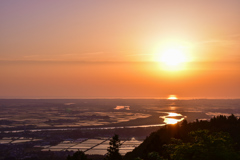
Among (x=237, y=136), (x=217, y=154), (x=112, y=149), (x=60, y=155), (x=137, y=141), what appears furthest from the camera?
(x=137, y=141)

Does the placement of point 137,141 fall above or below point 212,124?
below

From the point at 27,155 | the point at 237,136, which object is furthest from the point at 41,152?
the point at 237,136

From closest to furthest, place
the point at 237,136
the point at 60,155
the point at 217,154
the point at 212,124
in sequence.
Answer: the point at 217,154 < the point at 237,136 < the point at 212,124 < the point at 60,155

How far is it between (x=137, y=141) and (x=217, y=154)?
80.4 meters

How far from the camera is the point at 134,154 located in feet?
178

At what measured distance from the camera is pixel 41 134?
365ft

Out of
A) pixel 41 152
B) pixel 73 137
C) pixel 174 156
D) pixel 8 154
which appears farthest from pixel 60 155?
pixel 174 156

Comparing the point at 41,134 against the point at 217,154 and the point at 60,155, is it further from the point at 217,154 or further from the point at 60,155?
the point at 217,154

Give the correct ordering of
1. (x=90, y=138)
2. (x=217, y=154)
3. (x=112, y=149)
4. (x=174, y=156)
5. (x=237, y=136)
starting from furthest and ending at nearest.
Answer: (x=90, y=138) → (x=237, y=136) → (x=112, y=149) → (x=174, y=156) → (x=217, y=154)

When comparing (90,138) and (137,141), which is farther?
(90,138)

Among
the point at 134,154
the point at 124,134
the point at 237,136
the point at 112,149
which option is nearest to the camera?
the point at 112,149

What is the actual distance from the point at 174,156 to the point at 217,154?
2.39 m

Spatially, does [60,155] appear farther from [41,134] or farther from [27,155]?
[41,134]

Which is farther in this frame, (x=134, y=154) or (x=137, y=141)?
(x=137, y=141)
